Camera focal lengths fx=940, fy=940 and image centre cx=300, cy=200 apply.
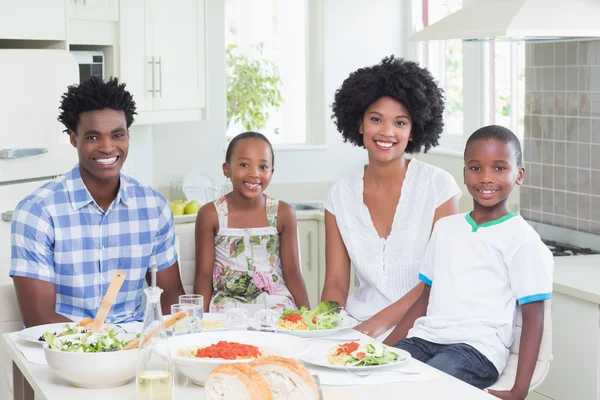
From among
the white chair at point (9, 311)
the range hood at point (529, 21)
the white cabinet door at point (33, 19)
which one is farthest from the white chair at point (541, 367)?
the white cabinet door at point (33, 19)

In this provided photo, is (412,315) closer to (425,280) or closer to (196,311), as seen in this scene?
(425,280)

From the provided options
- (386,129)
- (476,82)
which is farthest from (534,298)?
(476,82)

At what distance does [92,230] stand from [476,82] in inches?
109

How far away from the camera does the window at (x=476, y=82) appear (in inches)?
183

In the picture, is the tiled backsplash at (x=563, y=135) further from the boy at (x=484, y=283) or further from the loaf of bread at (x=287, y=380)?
the loaf of bread at (x=287, y=380)

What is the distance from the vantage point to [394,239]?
9.01ft

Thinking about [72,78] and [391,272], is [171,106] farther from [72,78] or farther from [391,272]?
[391,272]

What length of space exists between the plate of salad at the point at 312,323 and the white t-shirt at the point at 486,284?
0.24 m

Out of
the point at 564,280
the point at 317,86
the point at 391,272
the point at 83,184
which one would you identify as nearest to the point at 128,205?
the point at 83,184

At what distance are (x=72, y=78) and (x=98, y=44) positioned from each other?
0.45 metres

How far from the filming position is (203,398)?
175 cm

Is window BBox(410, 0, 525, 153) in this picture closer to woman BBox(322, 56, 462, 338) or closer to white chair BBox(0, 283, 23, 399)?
woman BBox(322, 56, 462, 338)

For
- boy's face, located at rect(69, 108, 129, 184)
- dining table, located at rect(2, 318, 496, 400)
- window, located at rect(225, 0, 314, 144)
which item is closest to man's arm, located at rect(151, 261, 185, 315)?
boy's face, located at rect(69, 108, 129, 184)

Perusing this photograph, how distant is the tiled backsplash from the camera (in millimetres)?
3453
